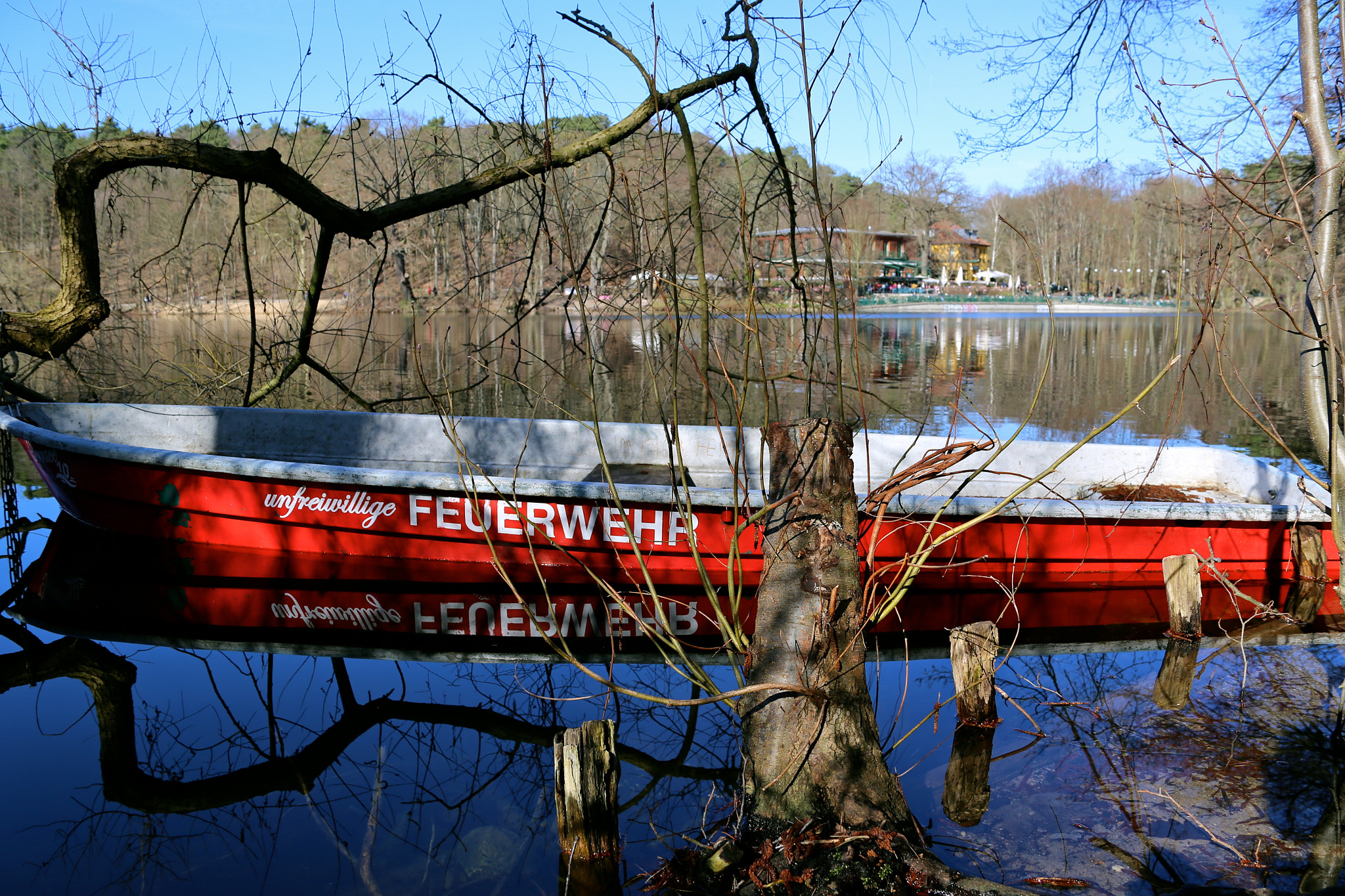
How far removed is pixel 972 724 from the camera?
13.9 ft

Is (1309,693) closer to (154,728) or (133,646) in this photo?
(154,728)

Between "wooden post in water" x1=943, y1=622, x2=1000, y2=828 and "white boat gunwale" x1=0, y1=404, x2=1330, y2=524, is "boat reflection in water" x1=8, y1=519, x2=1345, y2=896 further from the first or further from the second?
"white boat gunwale" x1=0, y1=404, x2=1330, y2=524

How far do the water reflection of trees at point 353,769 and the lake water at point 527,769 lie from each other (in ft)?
0.04

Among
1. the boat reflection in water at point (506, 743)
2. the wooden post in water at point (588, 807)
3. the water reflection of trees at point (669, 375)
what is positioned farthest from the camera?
the water reflection of trees at point (669, 375)

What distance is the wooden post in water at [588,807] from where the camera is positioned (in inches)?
115

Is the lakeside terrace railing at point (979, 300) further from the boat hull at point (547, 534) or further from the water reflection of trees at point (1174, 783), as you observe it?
the water reflection of trees at point (1174, 783)

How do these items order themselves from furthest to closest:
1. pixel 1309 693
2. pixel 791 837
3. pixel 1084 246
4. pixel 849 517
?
1. pixel 1084 246
2. pixel 1309 693
3. pixel 849 517
4. pixel 791 837

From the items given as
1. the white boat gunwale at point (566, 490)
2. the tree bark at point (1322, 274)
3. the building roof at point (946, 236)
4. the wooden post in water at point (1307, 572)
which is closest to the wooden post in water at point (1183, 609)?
the white boat gunwale at point (566, 490)

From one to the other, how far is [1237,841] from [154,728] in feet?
15.0

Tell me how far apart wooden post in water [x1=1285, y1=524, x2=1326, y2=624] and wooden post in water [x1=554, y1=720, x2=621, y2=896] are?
5224mm

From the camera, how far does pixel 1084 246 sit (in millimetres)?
75688

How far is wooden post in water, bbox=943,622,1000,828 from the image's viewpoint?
363 centimetres

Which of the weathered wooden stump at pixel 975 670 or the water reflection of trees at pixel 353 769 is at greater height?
the weathered wooden stump at pixel 975 670

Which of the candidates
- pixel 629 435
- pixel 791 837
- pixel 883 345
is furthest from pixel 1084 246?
pixel 791 837
